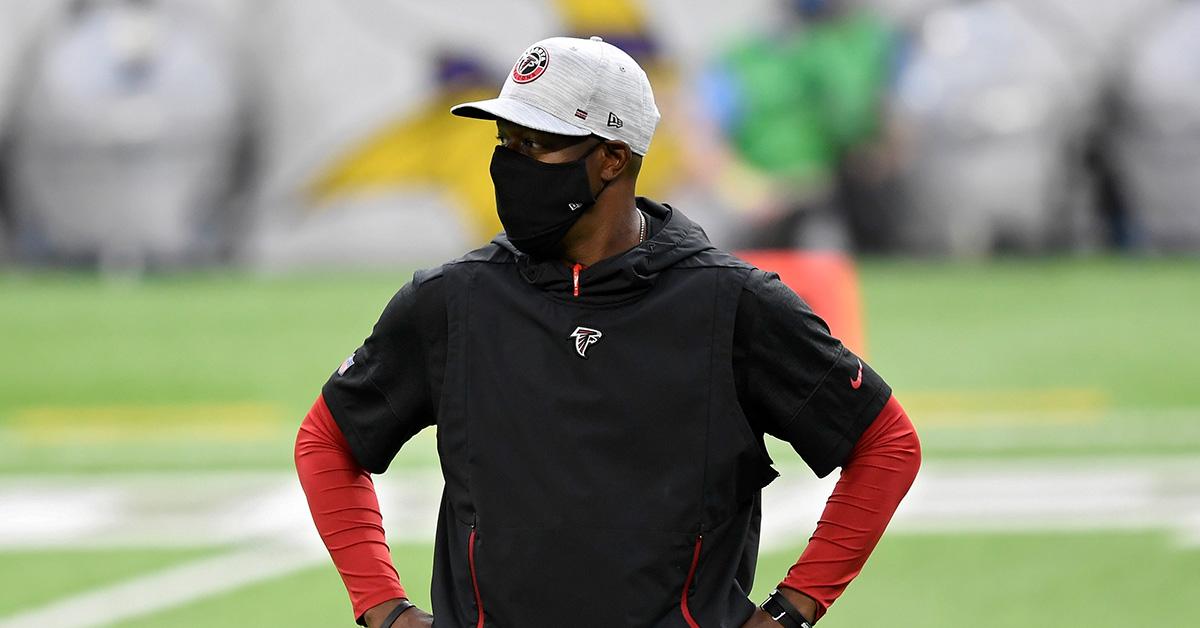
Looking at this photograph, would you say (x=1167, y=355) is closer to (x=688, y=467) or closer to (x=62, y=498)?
(x=62, y=498)

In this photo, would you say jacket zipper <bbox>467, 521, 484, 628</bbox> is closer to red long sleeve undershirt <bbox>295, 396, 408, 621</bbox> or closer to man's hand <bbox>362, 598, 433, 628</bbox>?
man's hand <bbox>362, 598, 433, 628</bbox>

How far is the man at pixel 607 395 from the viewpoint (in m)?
3.22

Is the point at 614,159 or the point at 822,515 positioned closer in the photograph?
the point at 614,159

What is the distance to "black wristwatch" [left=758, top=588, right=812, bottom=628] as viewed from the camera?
3402 mm

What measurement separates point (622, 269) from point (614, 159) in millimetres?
209

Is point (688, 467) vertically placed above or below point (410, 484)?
below

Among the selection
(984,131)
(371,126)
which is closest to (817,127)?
(984,131)

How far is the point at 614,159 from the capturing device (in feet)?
11.0

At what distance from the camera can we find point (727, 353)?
10.7 ft

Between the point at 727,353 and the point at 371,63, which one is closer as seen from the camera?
the point at 727,353

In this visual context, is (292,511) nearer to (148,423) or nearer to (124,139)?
(148,423)

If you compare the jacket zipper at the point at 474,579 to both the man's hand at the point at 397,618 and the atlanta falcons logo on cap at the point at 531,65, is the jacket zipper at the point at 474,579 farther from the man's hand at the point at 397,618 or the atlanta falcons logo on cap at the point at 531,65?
the atlanta falcons logo on cap at the point at 531,65

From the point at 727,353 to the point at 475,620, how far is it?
0.63m

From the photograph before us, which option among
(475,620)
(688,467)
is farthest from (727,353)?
(475,620)
